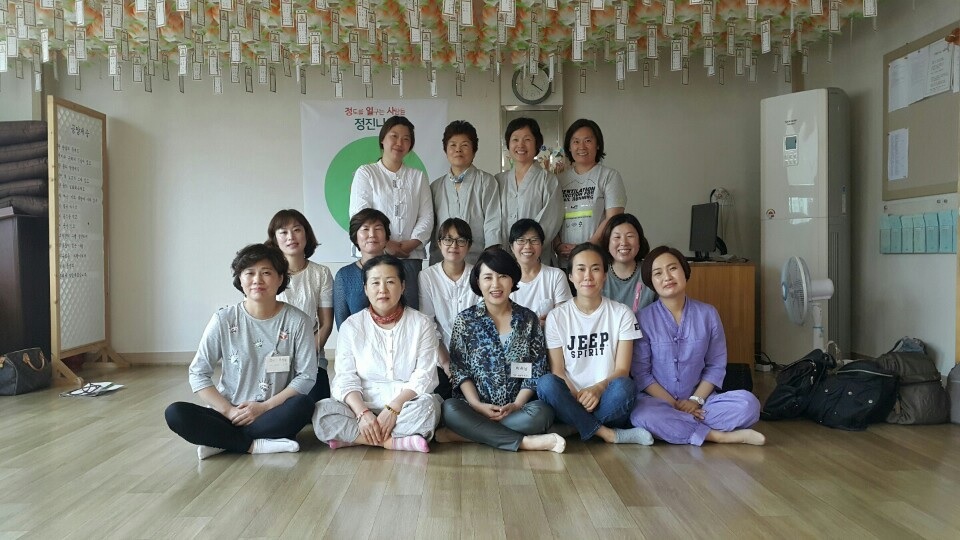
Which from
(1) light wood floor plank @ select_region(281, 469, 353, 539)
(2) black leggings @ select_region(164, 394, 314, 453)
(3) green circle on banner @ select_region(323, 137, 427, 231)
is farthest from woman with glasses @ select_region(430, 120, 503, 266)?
(3) green circle on banner @ select_region(323, 137, 427, 231)

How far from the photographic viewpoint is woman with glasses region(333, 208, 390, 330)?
3.64 meters

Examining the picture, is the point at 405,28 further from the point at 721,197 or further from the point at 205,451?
the point at 205,451

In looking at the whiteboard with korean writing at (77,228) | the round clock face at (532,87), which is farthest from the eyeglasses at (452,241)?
the whiteboard with korean writing at (77,228)

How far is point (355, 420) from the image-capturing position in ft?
10.5

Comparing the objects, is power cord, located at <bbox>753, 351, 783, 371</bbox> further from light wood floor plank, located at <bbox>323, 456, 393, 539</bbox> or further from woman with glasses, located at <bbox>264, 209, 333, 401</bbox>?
light wood floor plank, located at <bbox>323, 456, 393, 539</bbox>

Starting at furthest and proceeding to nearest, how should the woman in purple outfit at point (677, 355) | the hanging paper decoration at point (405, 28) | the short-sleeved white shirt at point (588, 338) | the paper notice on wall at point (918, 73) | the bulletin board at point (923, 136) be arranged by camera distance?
the paper notice on wall at point (918, 73) → the bulletin board at point (923, 136) → the hanging paper decoration at point (405, 28) → the short-sleeved white shirt at point (588, 338) → the woman in purple outfit at point (677, 355)

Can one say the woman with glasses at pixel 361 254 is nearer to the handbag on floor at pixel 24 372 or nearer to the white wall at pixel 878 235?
the handbag on floor at pixel 24 372

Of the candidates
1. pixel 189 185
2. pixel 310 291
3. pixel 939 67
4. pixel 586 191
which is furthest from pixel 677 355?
pixel 189 185

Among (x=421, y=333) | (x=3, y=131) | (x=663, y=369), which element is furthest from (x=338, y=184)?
(x=663, y=369)

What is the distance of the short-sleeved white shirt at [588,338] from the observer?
3357 mm

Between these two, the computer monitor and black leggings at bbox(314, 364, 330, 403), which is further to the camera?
the computer monitor

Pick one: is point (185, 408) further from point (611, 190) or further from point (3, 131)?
point (3, 131)

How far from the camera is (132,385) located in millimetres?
5047

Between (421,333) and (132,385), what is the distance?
284cm
